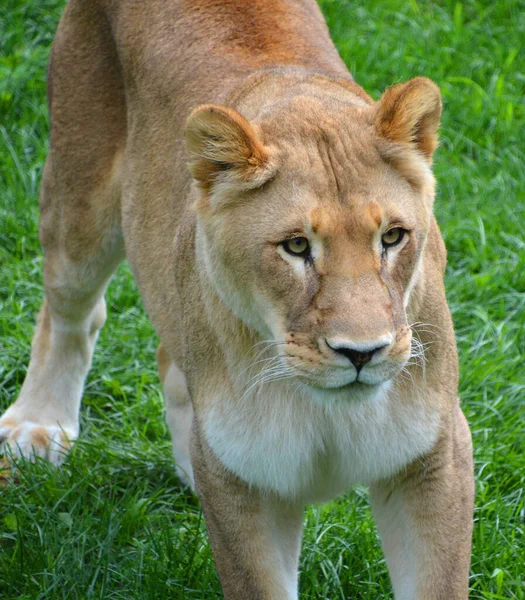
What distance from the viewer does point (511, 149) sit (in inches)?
267

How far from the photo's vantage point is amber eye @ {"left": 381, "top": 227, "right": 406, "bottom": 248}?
3.01m

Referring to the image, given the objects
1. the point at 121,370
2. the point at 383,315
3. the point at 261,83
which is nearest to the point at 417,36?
the point at 121,370

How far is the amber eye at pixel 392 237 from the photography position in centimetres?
301

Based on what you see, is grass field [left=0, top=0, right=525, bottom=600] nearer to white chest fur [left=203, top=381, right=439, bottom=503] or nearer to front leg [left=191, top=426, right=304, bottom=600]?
front leg [left=191, top=426, right=304, bottom=600]

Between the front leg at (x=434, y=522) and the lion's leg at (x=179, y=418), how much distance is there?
1493 mm

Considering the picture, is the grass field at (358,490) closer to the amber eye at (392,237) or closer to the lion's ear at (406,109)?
the amber eye at (392,237)

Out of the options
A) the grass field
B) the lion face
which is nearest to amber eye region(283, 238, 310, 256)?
the lion face

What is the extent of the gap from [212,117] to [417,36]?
481 cm

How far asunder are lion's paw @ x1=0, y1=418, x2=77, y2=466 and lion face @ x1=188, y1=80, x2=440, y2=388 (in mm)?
2021

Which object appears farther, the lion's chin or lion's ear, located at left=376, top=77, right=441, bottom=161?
lion's ear, located at left=376, top=77, right=441, bottom=161

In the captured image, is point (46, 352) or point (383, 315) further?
point (46, 352)

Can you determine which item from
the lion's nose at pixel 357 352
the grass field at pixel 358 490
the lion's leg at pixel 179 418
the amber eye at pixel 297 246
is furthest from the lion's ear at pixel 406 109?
the lion's leg at pixel 179 418

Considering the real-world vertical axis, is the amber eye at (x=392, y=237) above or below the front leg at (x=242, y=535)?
above

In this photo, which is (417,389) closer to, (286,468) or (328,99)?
(286,468)
